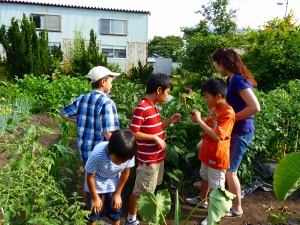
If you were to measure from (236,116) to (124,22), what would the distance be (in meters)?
16.3

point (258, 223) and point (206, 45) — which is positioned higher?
point (206, 45)

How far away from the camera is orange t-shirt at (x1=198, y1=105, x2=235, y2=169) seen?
7.27 ft

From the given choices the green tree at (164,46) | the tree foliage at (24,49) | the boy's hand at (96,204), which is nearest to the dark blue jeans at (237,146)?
the boy's hand at (96,204)

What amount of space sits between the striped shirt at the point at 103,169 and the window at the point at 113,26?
16.3 meters

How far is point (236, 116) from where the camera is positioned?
2285 millimetres

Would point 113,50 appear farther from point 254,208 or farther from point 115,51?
point 254,208

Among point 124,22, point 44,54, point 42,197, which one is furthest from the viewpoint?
point 124,22

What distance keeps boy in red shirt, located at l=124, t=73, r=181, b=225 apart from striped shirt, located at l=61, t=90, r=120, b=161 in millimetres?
166

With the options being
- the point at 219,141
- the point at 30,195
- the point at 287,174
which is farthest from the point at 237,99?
the point at 30,195

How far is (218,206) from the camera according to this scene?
161 centimetres

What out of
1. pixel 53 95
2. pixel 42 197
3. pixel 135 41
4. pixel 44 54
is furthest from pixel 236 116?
pixel 135 41

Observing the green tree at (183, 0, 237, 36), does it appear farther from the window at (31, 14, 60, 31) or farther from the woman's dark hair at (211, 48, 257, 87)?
the woman's dark hair at (211, 48, 257, 87)

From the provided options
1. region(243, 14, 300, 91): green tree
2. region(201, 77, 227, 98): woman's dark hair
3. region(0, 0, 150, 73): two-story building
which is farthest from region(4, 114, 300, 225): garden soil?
region(0, 0, 150, 73): two-story building

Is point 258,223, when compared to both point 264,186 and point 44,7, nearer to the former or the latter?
point 264,186
